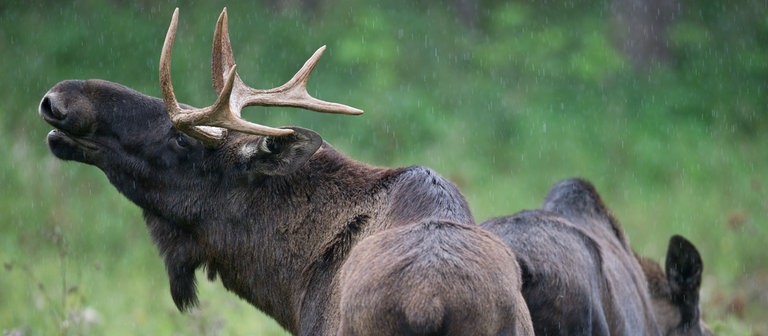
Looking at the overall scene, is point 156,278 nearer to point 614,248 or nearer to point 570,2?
point 614,248

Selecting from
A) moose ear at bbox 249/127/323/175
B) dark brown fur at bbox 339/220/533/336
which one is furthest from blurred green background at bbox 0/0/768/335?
dark brown fur at bbox 339/220/533/336

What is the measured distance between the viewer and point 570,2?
671 inches

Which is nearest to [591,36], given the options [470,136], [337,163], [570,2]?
[570,2]

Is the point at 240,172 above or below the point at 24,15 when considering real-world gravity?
above

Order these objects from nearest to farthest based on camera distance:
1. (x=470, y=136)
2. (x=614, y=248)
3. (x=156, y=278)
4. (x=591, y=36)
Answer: (x=614, y=248) < (x=156, y=278) < (x=470, y=136) < (x=591, y=36)

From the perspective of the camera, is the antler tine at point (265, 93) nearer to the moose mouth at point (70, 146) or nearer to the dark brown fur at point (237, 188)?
the dark brown fur at point (237, 188)

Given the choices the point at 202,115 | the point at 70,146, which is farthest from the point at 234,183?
the point at 70,146

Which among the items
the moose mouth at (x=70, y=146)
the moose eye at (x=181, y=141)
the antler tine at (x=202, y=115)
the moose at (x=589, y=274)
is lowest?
the moose at (x=589, y=274)

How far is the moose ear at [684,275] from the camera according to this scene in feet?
24.6

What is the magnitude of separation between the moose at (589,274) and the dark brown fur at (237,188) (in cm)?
87

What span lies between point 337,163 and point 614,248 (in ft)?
7.22

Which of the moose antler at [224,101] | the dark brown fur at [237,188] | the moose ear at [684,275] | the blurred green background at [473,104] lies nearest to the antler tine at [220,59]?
the moose antler at [224,101]

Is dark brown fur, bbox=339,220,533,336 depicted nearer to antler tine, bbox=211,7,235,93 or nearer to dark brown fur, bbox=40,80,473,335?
dark brown fur, bbox=40,80,473,335

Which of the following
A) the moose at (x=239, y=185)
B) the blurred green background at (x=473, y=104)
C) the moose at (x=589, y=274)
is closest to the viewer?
the moose at (x=239, y=185)
